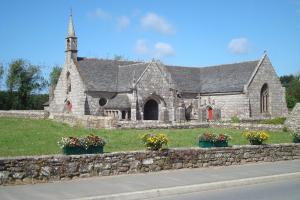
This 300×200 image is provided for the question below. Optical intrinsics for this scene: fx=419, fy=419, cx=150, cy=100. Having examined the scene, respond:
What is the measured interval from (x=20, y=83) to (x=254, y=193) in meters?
63.6

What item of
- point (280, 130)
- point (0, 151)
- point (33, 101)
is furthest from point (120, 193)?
point (33, 101)

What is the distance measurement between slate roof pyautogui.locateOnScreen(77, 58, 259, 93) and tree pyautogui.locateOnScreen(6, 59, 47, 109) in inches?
986

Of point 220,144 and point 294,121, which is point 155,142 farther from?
point 294,121

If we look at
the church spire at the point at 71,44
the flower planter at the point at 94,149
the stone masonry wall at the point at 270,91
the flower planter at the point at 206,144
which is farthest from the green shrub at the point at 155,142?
the church spire at the point at 71,44

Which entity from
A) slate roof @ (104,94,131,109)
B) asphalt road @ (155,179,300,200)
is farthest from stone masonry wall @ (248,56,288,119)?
asphalt road @ (155,179,300,200)

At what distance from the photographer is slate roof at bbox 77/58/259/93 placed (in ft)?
150

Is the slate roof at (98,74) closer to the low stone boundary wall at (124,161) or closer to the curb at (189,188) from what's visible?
the low stone boundary wall at (124,161)

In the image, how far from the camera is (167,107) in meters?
45.4

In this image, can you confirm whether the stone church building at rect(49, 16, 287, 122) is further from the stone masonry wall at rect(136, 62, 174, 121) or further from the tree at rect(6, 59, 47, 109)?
the tree at rect(6, 59, 47, 109)

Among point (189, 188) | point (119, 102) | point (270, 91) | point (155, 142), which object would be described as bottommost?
point (189, 188)

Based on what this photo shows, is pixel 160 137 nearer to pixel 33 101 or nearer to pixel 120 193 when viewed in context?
pixel 120 193

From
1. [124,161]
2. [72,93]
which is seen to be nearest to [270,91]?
[72,93]

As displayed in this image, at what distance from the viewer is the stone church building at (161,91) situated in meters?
44.0

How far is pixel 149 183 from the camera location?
12.8 m
